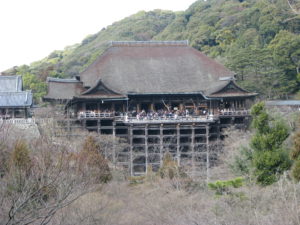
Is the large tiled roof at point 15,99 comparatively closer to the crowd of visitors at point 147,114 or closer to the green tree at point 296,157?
the crowd of visitors at point 147,114

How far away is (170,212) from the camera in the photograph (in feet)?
58.0

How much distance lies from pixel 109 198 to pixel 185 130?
15.8 meters

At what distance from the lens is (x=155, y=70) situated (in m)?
37.2

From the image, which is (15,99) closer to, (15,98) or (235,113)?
(15,98)

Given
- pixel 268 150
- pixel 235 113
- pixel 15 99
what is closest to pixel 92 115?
pixel 15 99

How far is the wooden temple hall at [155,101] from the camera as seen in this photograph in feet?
108

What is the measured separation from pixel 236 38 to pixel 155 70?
24.3 metres

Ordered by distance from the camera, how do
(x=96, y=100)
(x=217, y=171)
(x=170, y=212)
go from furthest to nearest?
(x=96, y=100) < (x=217, y=171) < (x=170, y=212)

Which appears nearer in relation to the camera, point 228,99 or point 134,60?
point 228,99

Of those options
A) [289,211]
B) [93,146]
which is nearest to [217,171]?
[93,146]

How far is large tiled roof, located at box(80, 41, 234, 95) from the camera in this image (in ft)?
117

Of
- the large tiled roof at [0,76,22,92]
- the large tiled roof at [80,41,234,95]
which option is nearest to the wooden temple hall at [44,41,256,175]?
the large tiled roof at [80,41,234,95]

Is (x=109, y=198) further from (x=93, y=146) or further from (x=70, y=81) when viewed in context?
(x=70, y=81)

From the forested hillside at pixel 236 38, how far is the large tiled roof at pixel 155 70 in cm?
640
